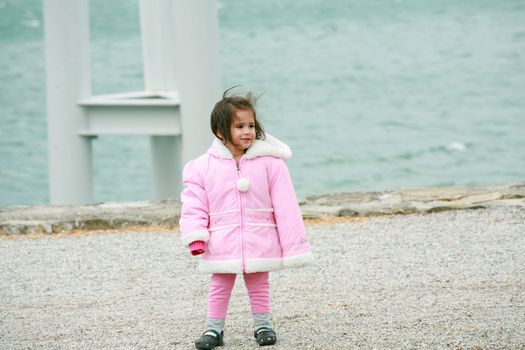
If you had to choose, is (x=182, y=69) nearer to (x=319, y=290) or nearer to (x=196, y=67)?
(x=196, y=67)

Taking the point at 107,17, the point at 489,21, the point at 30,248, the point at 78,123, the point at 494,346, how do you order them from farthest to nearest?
the point at 107,17 → the point at 489,21 → the point at 78,123 → the point at 30,248 → the point at 494,346

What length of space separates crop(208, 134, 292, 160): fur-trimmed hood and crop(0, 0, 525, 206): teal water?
19670mm

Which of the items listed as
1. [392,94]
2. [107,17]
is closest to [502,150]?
[392,94]

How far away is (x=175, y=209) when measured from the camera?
9.05 m

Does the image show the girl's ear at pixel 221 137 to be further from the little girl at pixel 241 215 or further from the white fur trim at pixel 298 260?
the white fur trim at pixel 298 260

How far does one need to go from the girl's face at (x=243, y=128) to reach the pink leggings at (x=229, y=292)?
0.61 metres

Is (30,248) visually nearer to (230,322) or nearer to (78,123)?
(230,322)

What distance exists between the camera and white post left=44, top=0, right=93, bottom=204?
1165cm

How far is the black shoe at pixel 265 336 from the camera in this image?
5.68 metres

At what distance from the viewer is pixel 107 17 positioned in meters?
92.7

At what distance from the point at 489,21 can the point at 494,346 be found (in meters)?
80.4

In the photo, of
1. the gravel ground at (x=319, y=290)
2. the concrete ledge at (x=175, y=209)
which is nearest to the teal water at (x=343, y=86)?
the concrete ledge at (x=175, y=209)

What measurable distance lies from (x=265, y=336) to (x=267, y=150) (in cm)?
87

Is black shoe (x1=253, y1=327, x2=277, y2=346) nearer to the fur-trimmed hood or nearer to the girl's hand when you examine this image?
the girl's hand
